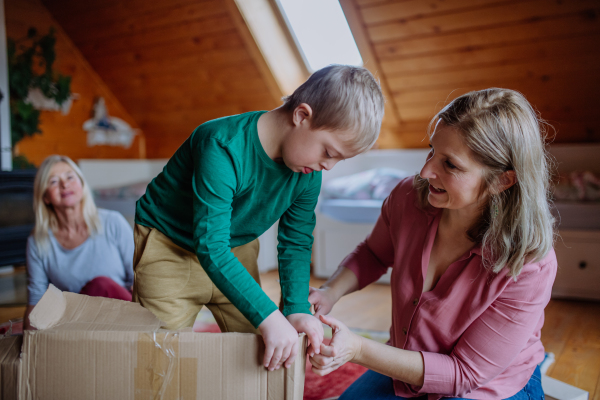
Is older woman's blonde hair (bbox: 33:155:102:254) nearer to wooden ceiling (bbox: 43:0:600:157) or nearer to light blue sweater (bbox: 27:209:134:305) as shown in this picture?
light blue sweater (bbox: 27:209:134:305)

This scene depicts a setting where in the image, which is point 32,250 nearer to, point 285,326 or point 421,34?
point 285,326

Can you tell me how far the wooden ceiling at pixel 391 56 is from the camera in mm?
2654

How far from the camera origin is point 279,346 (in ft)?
2.55

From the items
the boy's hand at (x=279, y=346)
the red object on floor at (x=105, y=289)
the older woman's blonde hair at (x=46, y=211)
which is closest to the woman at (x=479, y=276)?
the boy's hand at (x=279, y=346)

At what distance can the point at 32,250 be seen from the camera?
1.83 m

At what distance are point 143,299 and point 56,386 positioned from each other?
37 cm

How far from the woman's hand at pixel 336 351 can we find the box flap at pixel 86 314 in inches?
11.8

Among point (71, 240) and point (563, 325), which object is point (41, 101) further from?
point (563, 325)

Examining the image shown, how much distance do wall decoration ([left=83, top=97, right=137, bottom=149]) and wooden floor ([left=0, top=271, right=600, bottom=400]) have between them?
2173mm

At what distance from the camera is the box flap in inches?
31.2

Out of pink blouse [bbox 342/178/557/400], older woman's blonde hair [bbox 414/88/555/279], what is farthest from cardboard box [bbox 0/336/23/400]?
older woman's blonde hair [bbox 414/88/555/279]

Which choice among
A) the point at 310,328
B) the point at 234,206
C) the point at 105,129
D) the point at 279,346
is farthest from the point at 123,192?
the point at 279,346

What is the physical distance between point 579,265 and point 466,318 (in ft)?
6.78

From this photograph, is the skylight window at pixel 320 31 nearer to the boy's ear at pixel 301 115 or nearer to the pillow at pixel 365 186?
the pillow at pixel 365 186
